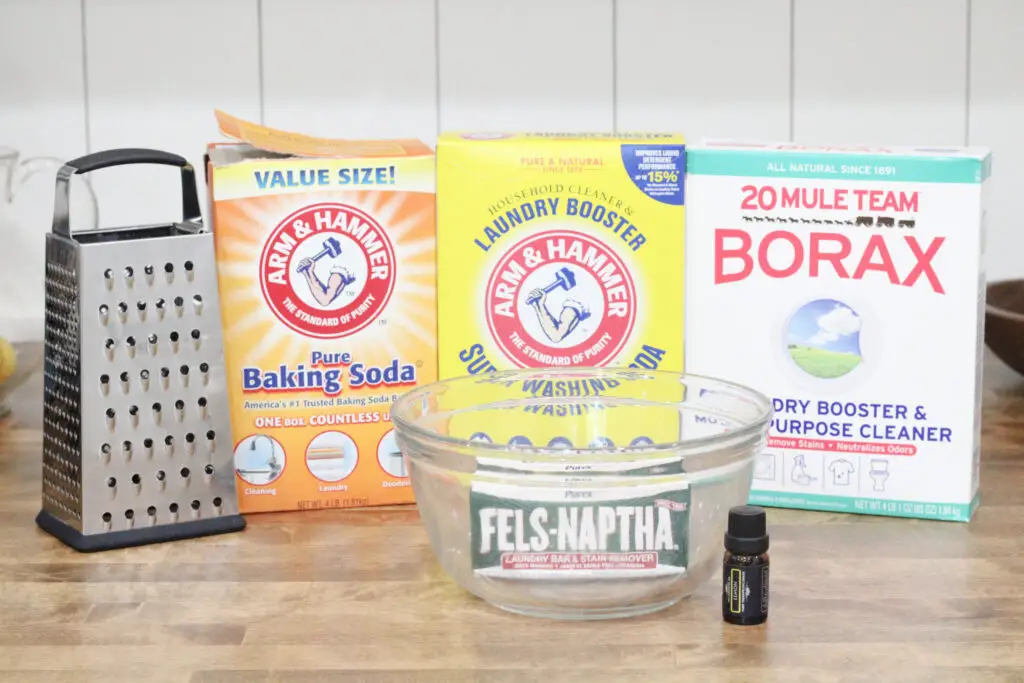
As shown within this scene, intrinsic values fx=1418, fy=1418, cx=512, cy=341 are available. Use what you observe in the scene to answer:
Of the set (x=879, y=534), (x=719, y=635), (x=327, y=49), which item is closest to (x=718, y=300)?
(x=879, y=534)

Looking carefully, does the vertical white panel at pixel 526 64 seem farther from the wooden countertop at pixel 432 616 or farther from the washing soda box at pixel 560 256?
the wooden countertop at pixel 432 616

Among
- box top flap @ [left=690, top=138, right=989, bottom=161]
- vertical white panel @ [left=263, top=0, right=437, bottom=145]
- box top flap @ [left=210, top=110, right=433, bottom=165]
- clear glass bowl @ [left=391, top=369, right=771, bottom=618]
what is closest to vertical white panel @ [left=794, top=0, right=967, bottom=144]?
vertical white panel @ [left=263, top=0, right=437, bottom=145]

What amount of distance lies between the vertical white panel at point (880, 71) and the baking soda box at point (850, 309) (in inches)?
25.0

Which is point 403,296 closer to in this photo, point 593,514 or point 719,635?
point 593,514

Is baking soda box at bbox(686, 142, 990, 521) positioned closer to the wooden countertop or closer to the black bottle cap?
the wooden countertop

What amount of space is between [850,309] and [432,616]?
0.46m

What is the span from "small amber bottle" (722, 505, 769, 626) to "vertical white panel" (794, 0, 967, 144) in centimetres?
95

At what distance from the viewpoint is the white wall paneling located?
1828 millimetres

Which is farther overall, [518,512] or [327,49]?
[327,49]

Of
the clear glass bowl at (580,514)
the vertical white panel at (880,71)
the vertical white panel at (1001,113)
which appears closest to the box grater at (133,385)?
the clear glass bowl at (580,514)

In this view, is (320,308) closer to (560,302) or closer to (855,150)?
(560,302)

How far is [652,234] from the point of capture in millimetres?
1259

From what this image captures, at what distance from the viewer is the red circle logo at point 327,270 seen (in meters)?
1.24

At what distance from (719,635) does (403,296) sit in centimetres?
44
